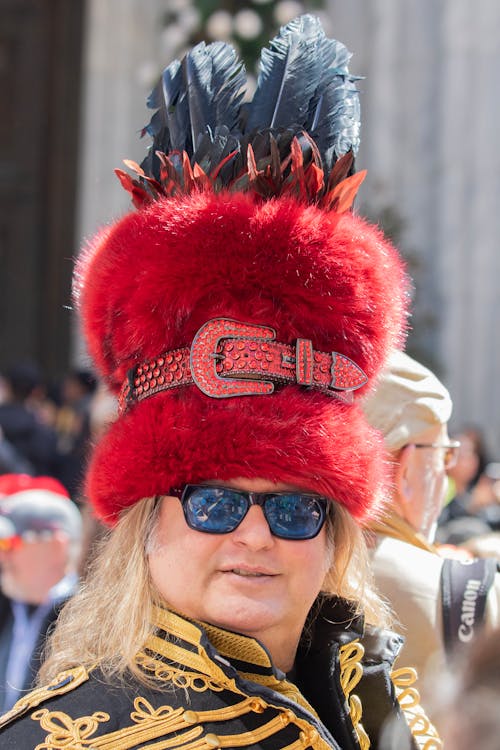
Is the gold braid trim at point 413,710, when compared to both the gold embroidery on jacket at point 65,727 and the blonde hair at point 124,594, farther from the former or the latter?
the gold embroidery on jacket at point 65,727

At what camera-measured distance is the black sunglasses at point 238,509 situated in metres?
1.87

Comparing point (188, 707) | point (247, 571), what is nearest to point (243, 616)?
point (247, 571)

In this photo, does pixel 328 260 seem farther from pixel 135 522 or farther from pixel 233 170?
pixel 135 522

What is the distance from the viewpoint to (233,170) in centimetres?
205

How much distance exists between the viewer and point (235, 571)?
188 cm

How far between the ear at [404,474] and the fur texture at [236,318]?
609mm

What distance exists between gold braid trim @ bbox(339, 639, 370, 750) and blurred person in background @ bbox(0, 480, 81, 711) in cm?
171

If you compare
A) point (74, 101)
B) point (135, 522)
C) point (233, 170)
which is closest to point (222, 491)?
point (135, 522)

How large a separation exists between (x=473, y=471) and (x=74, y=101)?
4.56 meters

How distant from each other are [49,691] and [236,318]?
0.69m

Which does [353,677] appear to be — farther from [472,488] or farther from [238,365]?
[472,488]

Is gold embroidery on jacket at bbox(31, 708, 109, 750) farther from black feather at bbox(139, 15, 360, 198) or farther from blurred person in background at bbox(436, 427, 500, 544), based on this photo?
blurred person in background at bbox(436, 427, 500, 544)

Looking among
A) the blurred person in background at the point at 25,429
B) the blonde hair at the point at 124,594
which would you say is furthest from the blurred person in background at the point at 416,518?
the blurred person in background at the point at 25,429

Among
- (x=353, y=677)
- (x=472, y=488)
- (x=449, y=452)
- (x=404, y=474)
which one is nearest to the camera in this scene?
(x=353, y=677)
